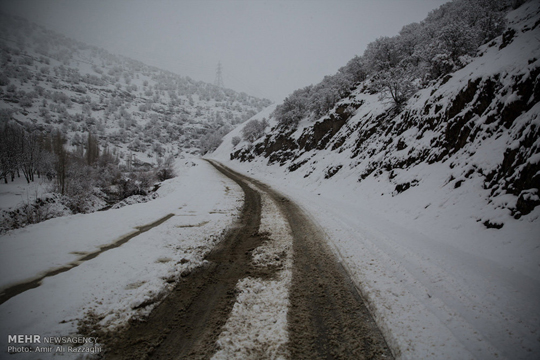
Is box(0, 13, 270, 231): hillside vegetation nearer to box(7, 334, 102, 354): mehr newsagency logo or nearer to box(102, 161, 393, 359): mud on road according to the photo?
box(7, 334, 102, 354): mehr newsagency logo

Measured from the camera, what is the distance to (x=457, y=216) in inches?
239

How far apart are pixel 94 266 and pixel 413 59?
87.7 feet

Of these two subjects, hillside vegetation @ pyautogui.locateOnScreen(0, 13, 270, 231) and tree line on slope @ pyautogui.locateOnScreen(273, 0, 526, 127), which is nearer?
tree line on slope @ pyautogui.locateOnScreen(273, 0, 526, 127)

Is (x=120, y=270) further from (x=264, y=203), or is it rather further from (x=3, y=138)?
(x=3, y=138)

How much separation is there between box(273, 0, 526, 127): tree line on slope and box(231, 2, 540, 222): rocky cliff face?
6.27 ft

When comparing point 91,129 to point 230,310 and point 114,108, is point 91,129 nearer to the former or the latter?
point 114,108

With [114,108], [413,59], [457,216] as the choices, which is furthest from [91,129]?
[457,216]

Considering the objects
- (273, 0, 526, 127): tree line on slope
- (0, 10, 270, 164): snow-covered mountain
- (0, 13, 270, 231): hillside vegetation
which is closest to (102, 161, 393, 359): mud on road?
(0, 13, 270, 231): hillside vegetation

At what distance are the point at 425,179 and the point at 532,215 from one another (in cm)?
393

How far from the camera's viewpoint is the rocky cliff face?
17.9ft

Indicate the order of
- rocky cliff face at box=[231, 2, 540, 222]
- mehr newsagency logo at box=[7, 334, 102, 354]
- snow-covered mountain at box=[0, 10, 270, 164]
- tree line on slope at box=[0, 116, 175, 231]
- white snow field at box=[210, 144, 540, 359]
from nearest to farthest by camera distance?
mehr newsagency logo at box=[7, 334, 102, 354] → white snow field at box=[210, 144, 540, 359] → rocky cliff face at box=[231, 2, 540, 222] → tree line on slope at box=[0, 116, 175, 231] → snow-covered mountain at box=[0, 10, 270, 164]

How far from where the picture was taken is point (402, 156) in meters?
10.8

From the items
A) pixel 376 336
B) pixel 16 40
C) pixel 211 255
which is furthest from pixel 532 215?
pixel 16 40

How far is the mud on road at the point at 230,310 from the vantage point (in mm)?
2420
